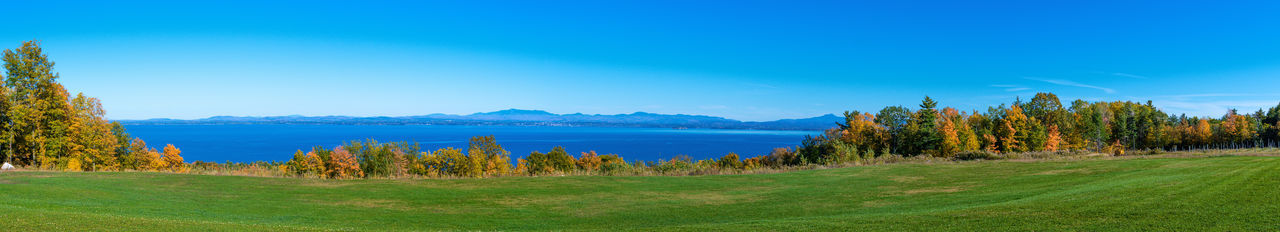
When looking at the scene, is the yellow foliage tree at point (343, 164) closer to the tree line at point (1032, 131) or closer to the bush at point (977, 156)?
the tree line at point (1032, 131)

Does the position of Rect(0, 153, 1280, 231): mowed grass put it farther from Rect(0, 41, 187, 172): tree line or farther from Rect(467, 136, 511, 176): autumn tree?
Rect(467, 136, 511, 176): autumn tree

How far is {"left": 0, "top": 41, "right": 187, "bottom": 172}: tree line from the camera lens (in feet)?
89.7

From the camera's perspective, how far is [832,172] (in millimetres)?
26047

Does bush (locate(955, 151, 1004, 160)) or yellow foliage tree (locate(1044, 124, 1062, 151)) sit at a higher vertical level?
yellow foliage tree (locate(1044, 124, 1062, 151))

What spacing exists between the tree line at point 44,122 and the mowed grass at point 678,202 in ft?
37.7

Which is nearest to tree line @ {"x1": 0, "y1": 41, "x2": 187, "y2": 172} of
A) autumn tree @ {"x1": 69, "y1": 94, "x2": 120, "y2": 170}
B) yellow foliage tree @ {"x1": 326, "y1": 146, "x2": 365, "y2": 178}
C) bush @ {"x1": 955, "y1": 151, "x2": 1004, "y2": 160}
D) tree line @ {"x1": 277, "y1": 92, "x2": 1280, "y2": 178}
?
autumn tree @ {"x1": 69, "y1": 94, "x2": 120, "y2": 170}

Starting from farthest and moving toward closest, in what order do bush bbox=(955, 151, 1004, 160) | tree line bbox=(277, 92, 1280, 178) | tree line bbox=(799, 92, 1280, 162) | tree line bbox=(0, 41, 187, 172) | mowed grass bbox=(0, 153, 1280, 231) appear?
1. tree line bbox=(799, 92, 1280, 162)
2. tree line bbox=(277, 92, 1280, 178)
3. bush bbox=(955, 151, 1004, 160)
4. tree line bbox=(0, 41, 187, 172)
5. mowed grass bbox=(0, 153, 1280, 231)

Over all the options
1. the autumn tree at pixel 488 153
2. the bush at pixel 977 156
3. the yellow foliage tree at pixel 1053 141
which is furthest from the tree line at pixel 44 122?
the yellow foliage tree at pixel 1053 141

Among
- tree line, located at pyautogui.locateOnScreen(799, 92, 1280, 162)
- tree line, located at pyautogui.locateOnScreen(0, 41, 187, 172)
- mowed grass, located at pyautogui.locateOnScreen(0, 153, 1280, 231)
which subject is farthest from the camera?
tree line, located at pyautogui.locateOnScreen(799, 92, 1280, 162)

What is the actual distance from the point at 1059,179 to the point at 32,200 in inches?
1076

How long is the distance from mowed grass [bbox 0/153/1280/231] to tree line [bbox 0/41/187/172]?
37.7 ft

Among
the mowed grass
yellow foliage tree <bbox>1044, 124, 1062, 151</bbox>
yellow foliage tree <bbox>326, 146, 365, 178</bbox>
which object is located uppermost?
yellow foliage tree <bbox>1044, 124, 1062, 151</bbox>

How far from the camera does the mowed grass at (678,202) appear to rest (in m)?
9.33

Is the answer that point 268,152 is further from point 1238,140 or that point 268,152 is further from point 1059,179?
Result: point 1238,140
